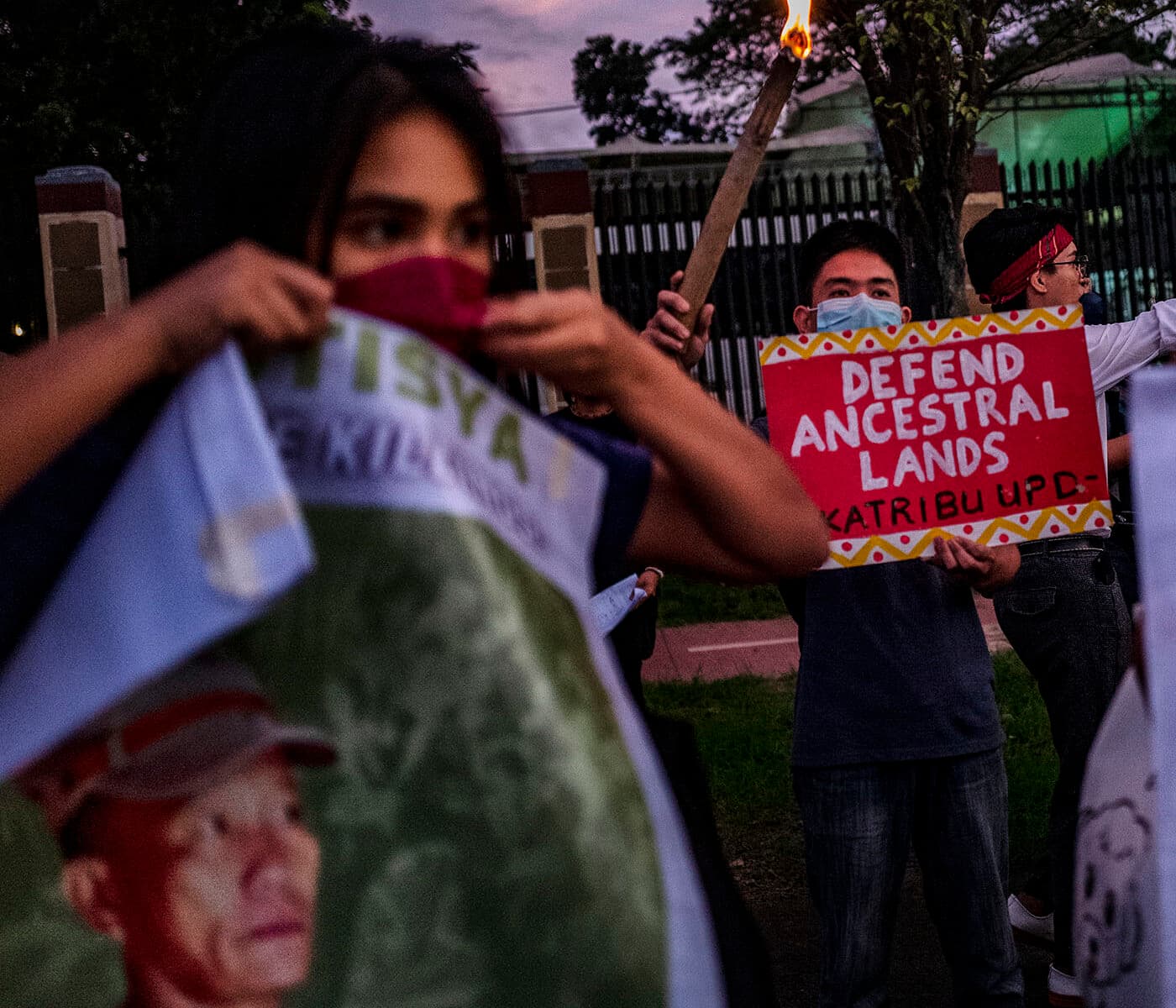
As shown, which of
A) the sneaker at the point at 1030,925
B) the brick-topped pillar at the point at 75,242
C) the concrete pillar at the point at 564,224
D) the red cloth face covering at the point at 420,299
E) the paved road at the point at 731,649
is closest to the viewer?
the red cloth face covering at the point at 420,299

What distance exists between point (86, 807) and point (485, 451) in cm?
46

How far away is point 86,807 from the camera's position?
118cm

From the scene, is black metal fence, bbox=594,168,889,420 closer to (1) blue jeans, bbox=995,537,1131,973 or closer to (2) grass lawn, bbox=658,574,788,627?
(2) grass lawn, bbox=658,574,788,627

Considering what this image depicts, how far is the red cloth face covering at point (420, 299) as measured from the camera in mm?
1276

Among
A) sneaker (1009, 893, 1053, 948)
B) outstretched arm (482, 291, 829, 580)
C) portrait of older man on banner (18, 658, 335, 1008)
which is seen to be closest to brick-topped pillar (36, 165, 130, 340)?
sneaker (1009, 893, 1053, 948)

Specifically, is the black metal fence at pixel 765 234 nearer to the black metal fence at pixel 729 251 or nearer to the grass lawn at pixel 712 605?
the black metal fence at pixel 729 251

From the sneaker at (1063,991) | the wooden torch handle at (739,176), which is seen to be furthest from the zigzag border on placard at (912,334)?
the sneaker at (1063,991)

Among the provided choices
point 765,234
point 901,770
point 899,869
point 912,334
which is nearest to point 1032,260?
point 912,334

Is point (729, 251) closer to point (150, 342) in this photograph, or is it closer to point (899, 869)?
point (899, 869)

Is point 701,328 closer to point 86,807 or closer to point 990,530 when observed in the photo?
point 990,530

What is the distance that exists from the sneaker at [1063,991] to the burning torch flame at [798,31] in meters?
2.71

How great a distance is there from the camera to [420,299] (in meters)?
1.28

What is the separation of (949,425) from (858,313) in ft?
1.41

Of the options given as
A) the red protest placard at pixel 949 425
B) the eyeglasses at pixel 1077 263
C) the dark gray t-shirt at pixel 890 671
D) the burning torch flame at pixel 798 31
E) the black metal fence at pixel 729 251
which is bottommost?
the dark gray t-shirt at pixel 890 671
